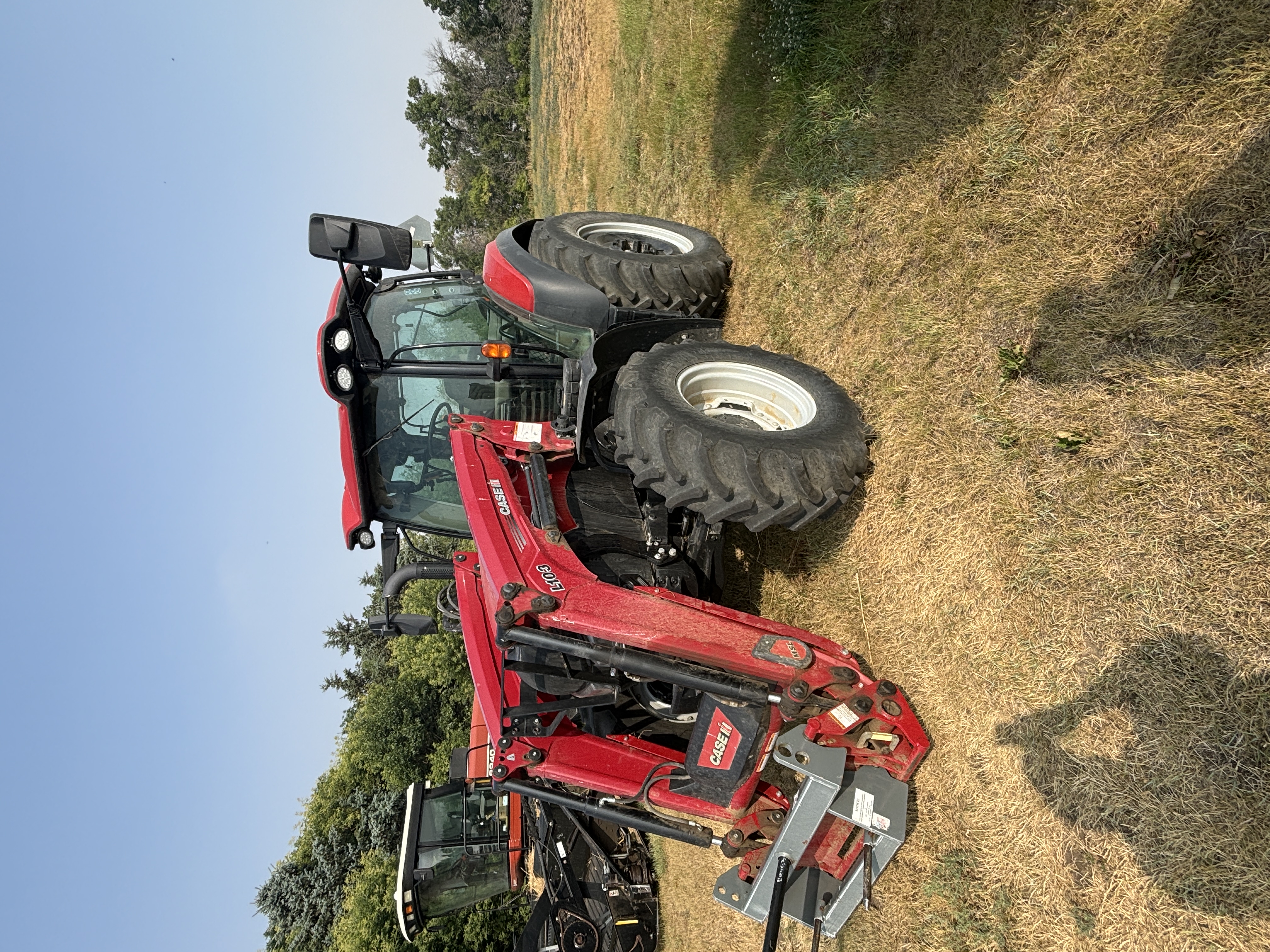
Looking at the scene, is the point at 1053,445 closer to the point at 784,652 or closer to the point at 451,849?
the point at 784,652

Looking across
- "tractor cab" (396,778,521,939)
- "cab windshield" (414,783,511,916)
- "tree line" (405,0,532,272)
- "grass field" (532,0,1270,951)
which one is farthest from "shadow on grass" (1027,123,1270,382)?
"tree line" (405,0,532,272)

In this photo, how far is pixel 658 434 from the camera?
10.4 ft

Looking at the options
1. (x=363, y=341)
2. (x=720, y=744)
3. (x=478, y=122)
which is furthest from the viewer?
(x=478, y=122)

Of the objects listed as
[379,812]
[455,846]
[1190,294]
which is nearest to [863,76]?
[1190,294]

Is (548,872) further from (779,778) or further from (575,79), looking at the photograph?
(575,79)

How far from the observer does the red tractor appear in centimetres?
309

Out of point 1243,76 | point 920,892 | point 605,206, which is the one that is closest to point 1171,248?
point 1243,76

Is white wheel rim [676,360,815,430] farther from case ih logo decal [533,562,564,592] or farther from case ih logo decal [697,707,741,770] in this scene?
case ih logo decal [697,707,741,770]

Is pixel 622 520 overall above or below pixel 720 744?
above

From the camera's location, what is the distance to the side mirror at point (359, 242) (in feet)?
11.2

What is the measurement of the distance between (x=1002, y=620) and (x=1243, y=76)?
2.14 m

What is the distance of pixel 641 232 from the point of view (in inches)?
224

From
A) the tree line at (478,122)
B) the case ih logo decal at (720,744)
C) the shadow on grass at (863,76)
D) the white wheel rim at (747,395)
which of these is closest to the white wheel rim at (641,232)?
the shadow on grass at (863,76)

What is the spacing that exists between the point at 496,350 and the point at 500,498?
936mm
